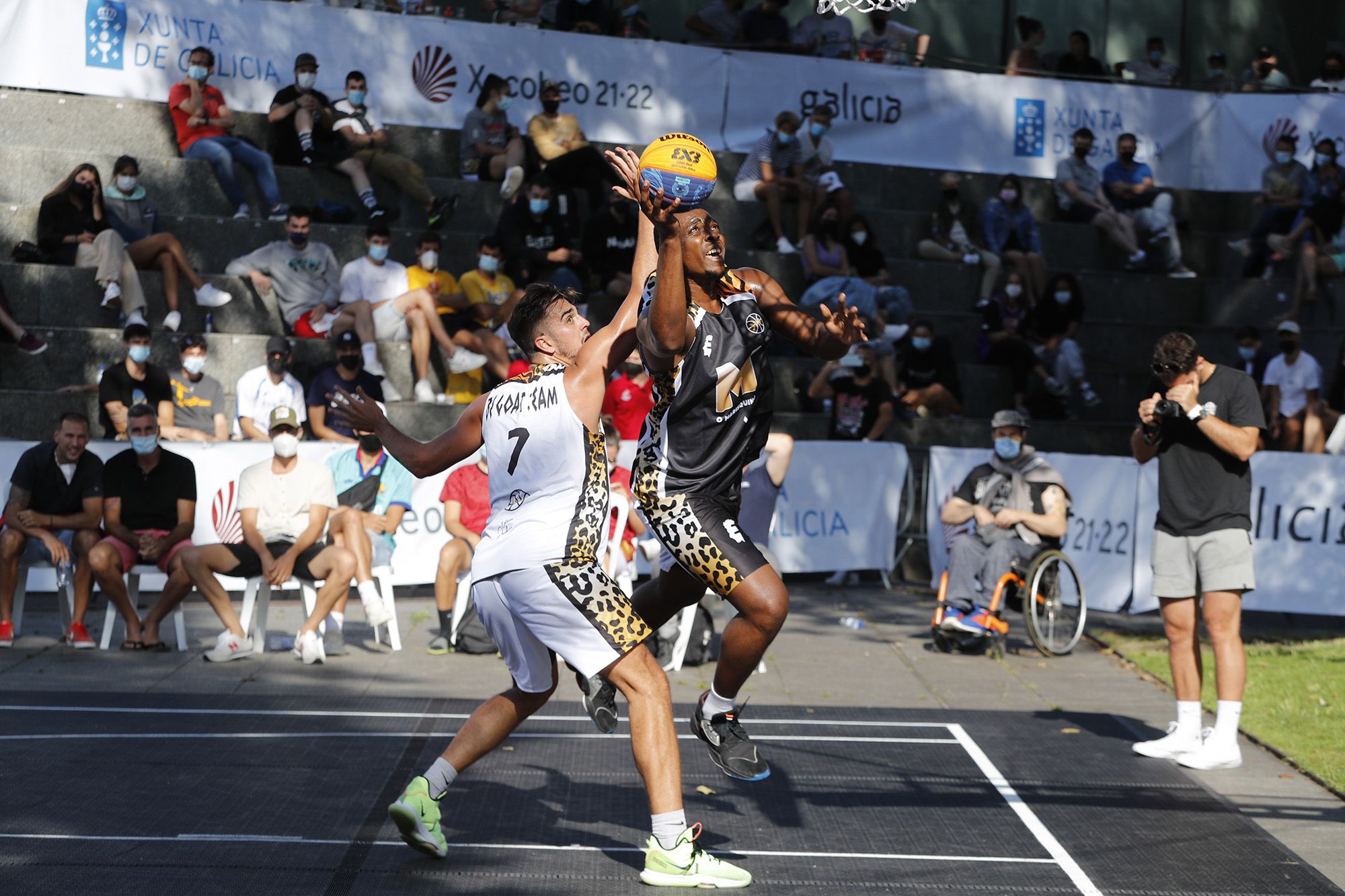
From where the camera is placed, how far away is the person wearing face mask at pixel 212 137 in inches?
640

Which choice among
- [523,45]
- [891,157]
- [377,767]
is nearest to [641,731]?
[377,767]

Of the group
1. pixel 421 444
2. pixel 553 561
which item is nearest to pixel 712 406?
pixel 553 561

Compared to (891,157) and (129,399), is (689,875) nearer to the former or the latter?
(129,399)

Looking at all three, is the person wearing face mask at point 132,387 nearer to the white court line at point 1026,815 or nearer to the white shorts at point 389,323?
the white shorts at point 389,323

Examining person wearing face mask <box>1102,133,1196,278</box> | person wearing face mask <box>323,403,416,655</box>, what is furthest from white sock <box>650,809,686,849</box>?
person wearing face mask <box>1102,133,1196,278</box>

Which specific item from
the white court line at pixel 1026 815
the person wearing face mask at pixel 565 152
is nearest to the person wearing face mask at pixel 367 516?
the white court line at pixel 1026 815

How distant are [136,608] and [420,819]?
606cm

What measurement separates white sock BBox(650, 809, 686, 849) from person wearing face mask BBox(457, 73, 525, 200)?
492 inches

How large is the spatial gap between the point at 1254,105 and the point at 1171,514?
1431 centimetres

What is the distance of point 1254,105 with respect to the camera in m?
20.5

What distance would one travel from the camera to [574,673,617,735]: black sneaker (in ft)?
20.1

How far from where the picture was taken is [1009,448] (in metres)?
11.7

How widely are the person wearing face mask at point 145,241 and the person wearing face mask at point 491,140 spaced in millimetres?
3525

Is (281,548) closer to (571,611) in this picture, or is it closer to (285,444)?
(285,444)
